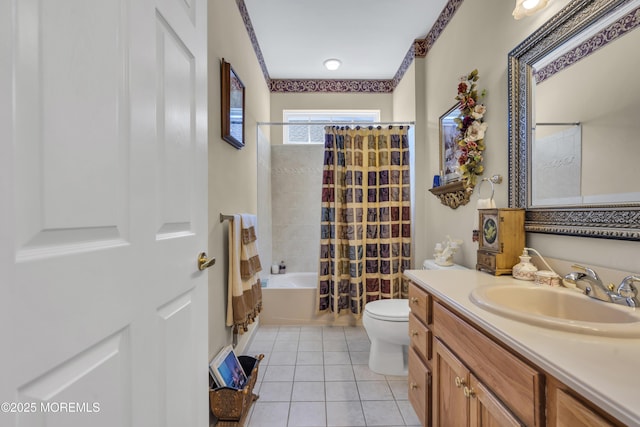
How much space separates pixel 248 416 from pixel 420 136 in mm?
2535

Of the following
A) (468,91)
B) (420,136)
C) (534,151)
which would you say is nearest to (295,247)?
(420,136)

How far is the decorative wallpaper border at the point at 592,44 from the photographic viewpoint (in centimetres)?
90

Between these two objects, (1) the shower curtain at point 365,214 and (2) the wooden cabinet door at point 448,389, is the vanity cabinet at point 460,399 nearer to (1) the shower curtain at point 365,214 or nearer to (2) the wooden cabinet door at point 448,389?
(2) the wooden cabinet door at point 448,389

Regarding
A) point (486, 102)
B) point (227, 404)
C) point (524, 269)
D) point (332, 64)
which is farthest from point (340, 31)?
point (227, 404)

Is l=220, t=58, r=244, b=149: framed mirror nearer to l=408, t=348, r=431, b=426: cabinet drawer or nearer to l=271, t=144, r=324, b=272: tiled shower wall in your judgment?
l=271, t=144, r=324, b=272: tiled shower wall

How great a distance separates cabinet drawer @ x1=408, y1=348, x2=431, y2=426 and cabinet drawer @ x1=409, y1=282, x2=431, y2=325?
8.5 inches

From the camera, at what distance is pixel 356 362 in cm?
Result: 210

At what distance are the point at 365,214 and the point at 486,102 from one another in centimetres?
138

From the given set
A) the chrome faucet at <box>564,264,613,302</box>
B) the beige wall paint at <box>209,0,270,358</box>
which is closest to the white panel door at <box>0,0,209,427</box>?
the beige wall paint at <box>209,0,270,358</box>

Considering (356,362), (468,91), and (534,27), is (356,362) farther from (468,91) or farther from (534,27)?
(534,27)

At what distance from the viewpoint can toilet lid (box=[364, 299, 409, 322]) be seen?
1.84 metres

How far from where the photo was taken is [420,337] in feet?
4.43

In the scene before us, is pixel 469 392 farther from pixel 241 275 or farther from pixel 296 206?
pixel 296 206

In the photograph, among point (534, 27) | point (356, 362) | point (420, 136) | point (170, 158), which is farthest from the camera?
point (420, 136)
